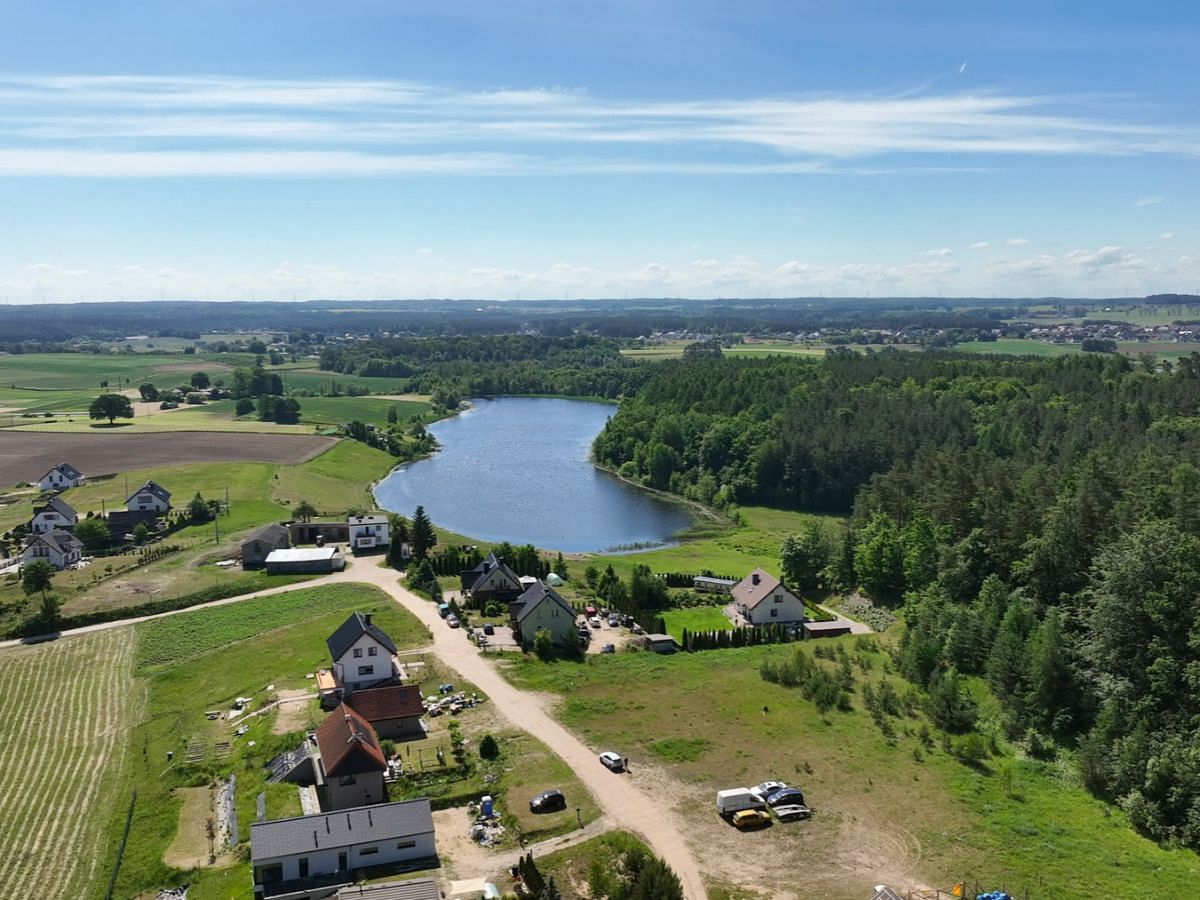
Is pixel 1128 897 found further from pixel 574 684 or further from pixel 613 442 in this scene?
pixel 613 442

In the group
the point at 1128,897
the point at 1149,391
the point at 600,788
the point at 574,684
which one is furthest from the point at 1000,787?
the point at 1149,391

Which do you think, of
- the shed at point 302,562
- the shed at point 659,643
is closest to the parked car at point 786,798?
the shed at point 659,643

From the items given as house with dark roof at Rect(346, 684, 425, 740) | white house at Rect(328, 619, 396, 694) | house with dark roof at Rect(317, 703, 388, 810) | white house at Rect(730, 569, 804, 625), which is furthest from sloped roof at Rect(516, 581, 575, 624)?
house with dark roof at Rect(317, 703, 388, 810)

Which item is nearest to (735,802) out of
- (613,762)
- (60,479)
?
(613,762)

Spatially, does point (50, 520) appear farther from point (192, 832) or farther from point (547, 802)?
point (547, 802)

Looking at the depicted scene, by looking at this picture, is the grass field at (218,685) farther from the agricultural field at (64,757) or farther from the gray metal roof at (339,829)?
the gray metal roof at (339,829)

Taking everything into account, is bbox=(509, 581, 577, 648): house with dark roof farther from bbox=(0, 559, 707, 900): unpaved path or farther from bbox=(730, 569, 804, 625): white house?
bbox=(730, 569, 804, 625): white house
